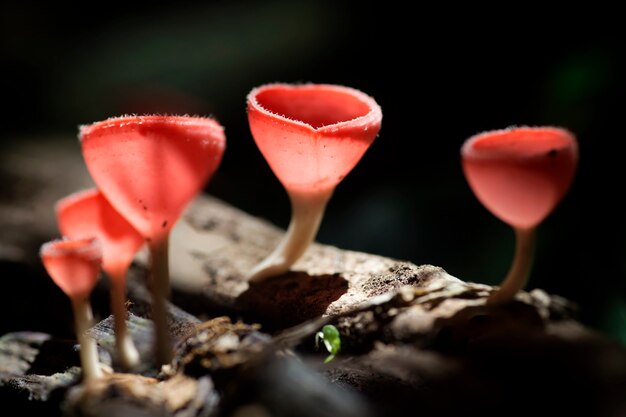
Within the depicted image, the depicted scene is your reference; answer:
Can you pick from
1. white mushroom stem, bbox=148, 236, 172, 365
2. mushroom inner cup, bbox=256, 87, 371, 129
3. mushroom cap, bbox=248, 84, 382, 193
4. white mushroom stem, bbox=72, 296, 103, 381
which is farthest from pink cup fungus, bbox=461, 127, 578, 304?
white mushroom stem, bbox=72, 296, 103, 381

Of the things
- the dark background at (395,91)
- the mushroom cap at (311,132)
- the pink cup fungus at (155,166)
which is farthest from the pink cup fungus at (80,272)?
the dark background at (395,91)

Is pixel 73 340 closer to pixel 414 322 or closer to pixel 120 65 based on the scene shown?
pixel 414 322

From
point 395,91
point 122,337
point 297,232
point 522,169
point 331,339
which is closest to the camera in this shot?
point 522,169

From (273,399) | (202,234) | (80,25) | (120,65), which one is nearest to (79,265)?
(273,399)

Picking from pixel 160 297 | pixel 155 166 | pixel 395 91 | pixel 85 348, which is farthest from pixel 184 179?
pixel 395 91

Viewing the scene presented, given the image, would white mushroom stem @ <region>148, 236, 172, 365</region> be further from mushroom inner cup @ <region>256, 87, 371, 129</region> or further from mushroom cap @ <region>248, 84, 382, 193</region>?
mushroom inner cup @ <region>256, 87, 371, 129</region>

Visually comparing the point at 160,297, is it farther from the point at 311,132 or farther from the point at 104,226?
the point at 311,132
